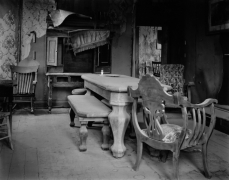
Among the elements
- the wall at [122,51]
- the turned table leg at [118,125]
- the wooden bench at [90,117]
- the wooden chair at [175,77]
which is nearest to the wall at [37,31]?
the wall at [122,51]

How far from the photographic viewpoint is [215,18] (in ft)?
18.0

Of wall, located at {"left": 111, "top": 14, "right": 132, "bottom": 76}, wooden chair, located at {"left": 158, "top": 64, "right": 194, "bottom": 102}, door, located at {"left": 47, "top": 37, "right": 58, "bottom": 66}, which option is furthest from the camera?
wall, located at {"left": 111, "top": 14, "right": 132, "bottom": 76}

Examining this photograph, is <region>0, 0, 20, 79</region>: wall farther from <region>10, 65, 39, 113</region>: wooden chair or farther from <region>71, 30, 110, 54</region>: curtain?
<region>71, 30, 110, 54</region>: curtain

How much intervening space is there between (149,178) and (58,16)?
16.6 ft

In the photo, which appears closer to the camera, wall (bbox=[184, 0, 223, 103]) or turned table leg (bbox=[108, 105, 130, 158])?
turned table leg (bbox=[108, 105, 130, 158])

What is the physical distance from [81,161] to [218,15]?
4081 mm

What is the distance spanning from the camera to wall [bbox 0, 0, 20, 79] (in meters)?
6.22

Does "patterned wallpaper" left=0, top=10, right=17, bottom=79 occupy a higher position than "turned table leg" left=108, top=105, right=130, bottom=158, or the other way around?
"patterned wallpaper" left=0, top=10, right=17, bottom=79

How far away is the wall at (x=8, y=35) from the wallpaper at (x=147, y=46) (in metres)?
7.08

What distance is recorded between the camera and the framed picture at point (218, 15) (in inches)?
201

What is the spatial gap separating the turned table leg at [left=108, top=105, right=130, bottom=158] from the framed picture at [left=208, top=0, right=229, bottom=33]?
3031 millimetres

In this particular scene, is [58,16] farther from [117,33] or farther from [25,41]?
[117,33]

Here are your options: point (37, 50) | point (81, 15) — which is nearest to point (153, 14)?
point (81, 15)

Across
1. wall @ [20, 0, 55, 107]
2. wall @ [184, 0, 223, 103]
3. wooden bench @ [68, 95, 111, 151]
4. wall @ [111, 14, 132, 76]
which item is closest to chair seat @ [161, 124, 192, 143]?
wooden bench @ [68, 95, 111, 151]
